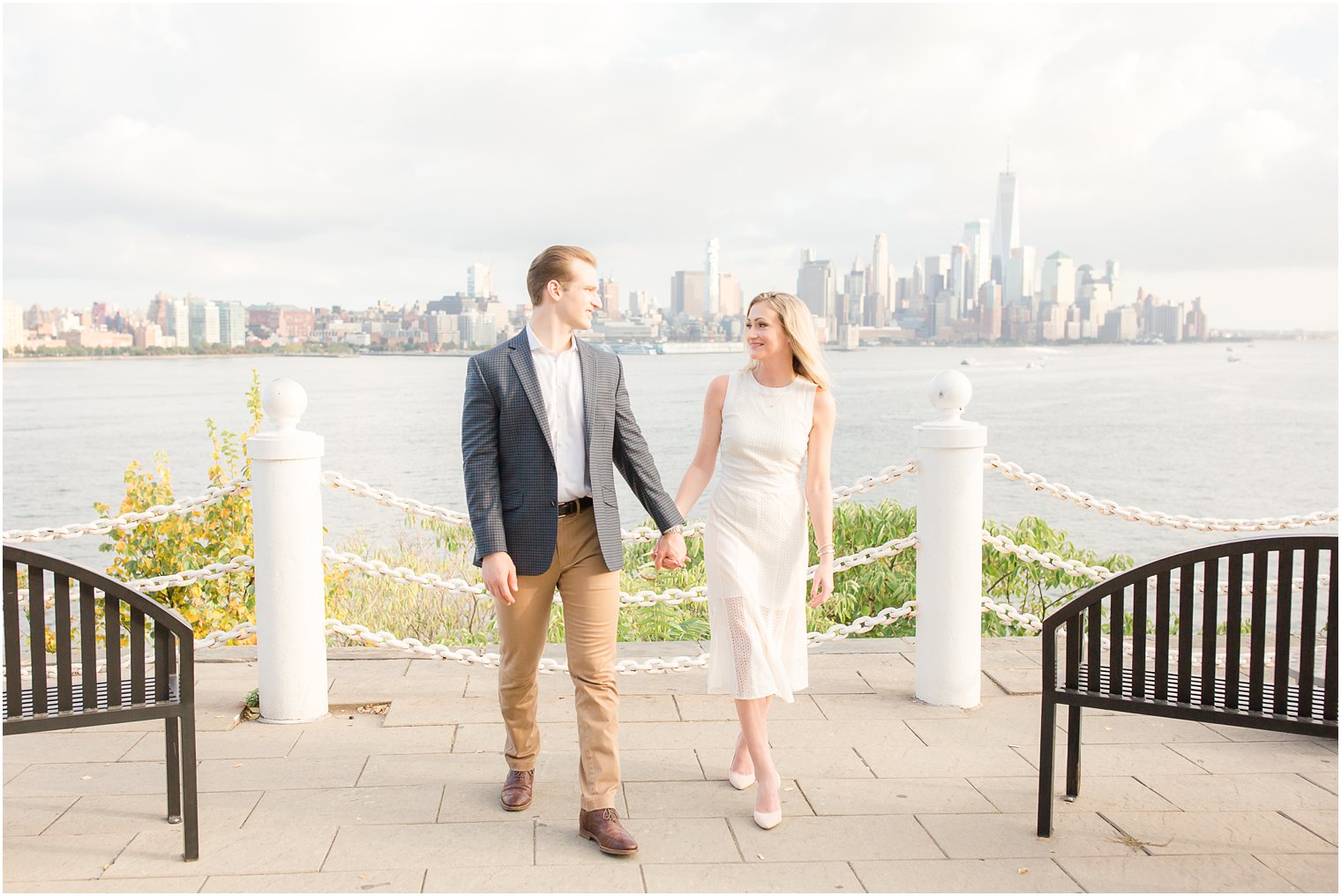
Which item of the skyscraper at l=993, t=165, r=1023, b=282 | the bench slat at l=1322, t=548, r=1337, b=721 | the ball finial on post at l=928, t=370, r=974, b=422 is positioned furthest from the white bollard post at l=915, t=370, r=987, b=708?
the skyscraper at l=993, t=165, r=1023, b=282

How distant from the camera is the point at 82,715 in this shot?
319 cm

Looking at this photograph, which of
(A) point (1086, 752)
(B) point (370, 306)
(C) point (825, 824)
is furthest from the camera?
(B) point (370, 306)

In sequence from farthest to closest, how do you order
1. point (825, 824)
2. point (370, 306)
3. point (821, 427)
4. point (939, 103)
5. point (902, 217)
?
point (902, 217)
point (939, 103)
point (370, 306)
point (821, 427)
point (825, 824)

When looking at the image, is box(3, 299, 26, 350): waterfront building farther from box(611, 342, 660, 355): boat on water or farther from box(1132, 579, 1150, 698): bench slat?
box(1132, 579, 1150, 698): bench slat

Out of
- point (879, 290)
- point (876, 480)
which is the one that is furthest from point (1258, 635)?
point (879, 290)

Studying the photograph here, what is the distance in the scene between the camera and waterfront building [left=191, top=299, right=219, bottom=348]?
182ft

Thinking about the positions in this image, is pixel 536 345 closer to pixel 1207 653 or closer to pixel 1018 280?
pixel 1207 653

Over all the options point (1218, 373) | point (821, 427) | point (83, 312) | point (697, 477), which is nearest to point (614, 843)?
point (697, 477)

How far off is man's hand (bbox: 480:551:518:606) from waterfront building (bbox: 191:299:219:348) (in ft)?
187

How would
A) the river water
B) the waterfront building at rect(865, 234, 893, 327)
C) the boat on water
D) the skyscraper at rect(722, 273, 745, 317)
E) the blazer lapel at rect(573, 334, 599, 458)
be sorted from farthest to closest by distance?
the boat on water, the waterfront building at rect(865, 234, 893, 327), the skyscraper at rect(722, 273, 745, 317), the river water, the blazer lapel at rect(573, 334, 599, 458)

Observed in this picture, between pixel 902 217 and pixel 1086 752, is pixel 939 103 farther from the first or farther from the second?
pixel 1086 752

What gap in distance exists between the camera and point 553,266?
3.53 m

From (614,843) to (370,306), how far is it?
49600 millimetres

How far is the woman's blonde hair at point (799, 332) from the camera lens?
3.81m
